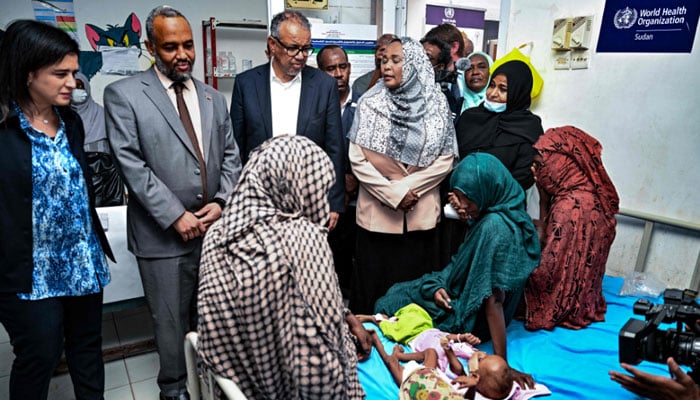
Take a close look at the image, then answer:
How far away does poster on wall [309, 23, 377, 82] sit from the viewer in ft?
13.4

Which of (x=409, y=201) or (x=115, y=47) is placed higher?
(x=115, y=47)

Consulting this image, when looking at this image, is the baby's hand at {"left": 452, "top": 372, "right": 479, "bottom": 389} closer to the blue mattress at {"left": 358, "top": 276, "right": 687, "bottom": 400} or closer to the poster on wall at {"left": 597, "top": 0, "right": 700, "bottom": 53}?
the blue mattress at {"left": 358, "top": 276, "right": 687, "bottom": 400}

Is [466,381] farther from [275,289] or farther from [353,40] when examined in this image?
[353,40]

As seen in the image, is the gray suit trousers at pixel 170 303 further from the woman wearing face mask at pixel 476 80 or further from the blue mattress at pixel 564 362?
the woman wearing face mask at pixel 476 80

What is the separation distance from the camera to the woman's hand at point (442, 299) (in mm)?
2311

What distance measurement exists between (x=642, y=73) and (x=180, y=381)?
3.25 metres

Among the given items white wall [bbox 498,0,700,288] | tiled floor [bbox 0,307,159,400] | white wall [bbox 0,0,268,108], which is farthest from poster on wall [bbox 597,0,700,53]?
white wall [bbox 0,0,268,108]

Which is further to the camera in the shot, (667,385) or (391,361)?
(391,361)

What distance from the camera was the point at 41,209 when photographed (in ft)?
6.00

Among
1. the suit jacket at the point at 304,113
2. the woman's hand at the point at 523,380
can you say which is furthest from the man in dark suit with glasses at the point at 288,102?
the woman's hand at the point at 523,380

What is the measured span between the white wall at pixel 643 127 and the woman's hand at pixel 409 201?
1.49m

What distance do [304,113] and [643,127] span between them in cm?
216

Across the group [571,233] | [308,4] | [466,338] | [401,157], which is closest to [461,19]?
[308,4]

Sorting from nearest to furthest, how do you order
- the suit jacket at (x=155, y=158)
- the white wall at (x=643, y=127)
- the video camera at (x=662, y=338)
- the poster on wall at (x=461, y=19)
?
the video camera at (x=662, y=338), the suit jacket at (x=155, y=158), the white wall at (x=643, y=127), the poster on wall at (x=461, y=19)
